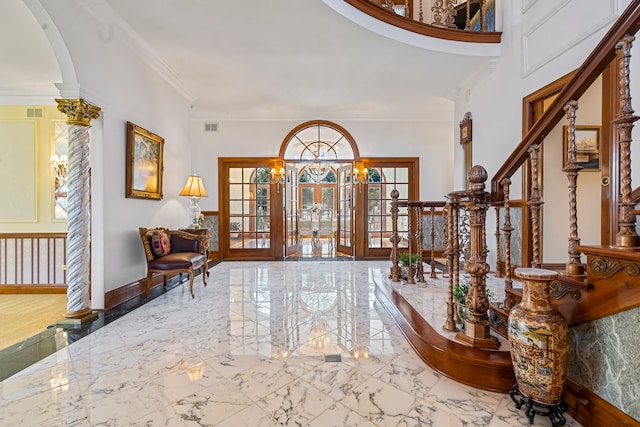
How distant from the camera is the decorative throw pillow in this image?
12.2ft

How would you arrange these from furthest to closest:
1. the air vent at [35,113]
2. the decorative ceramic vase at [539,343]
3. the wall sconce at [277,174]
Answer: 1. the wall sconce at [277,174]
2. the air vent at [35,113]
3. the decorative ceramic vase at [539,343]

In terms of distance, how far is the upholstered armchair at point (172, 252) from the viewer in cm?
351

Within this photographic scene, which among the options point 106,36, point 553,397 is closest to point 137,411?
point 553,397

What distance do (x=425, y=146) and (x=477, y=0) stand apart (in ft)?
8.57

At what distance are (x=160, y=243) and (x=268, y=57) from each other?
2.98 meters

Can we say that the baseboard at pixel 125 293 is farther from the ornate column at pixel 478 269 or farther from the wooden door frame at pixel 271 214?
the ornate column at pixel 478 269

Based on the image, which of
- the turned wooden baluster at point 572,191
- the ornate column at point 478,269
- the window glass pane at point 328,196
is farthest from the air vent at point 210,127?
the window glass pane at point 328,196

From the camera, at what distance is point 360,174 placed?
6.31 metres

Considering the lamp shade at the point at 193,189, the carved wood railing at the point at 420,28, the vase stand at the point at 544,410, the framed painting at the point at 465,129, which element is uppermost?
the carved wood railing at the point at 420,28

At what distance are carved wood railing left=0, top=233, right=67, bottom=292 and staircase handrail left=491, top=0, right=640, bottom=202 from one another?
5578 mm

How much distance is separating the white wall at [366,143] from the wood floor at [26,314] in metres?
3.04

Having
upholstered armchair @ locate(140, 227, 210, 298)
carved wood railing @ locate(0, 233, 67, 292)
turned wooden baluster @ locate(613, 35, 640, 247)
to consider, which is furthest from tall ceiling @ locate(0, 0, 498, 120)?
turned wooden baluster @ locate(613, 35, 640, 247)

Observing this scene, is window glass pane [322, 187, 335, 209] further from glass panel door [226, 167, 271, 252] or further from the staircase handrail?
the staircase handrail

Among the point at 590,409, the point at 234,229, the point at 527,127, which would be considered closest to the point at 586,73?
the point at 590,409
